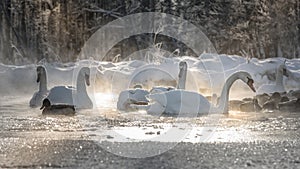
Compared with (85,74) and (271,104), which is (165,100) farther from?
(85,74)

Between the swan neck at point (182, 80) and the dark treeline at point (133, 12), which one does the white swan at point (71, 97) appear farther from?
the dark treeline at point (133, 12)

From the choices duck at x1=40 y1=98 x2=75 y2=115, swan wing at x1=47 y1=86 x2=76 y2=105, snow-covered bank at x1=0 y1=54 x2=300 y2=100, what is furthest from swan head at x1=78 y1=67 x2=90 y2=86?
snow-covered bank at x1=0 y1=54 x2=300 y2=100

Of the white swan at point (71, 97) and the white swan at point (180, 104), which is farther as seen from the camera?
the white swan at point (71, 97)

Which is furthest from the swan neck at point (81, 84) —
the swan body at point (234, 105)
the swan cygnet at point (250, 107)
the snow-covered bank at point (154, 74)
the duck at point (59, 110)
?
the snow-covered bank at point (154, 74)

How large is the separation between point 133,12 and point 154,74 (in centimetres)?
1829

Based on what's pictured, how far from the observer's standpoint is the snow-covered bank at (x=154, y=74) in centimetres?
2648

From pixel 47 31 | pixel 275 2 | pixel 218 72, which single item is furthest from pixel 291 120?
pixel 47 31

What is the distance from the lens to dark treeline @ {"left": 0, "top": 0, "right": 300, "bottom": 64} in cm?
4078

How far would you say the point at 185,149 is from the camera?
9312 millimetres

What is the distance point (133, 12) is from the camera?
4459 cm

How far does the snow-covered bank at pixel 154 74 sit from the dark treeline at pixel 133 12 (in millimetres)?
10052

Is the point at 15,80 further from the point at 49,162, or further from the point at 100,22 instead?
the point at 49,162

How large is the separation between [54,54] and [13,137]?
30.8m

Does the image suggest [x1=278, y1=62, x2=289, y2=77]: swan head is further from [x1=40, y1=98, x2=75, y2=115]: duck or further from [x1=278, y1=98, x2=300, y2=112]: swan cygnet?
[x1=40, y1=98, x2=75, y2=115]: duck
